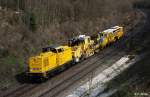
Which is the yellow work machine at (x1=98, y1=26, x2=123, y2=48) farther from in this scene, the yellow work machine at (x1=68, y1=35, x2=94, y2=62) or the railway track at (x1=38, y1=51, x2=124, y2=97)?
the railway track at (x1=38, y1=51, x2=124, y2=97)

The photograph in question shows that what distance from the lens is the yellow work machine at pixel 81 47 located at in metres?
Answer: 43.0

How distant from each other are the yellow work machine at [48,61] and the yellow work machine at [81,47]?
286 cm

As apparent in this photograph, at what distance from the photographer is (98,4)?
251 ft

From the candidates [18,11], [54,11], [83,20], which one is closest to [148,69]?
[18,11]

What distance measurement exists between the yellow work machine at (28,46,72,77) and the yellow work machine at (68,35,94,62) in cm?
286

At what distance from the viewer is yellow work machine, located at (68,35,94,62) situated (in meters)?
43.0

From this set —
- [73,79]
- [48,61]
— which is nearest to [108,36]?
[73,79]

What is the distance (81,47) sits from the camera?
44.7 metres

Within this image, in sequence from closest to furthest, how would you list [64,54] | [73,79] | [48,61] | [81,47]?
[48,61]
[73,79]
[64,54]
[81,47]

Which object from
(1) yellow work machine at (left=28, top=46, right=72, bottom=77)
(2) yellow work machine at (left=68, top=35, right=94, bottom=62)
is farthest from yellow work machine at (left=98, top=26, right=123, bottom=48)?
(1) yellow work machine at (left=28, top=46, right=72, bottom=77)

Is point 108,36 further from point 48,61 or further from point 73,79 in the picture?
point 48,61

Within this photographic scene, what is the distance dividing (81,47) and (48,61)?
8874mm

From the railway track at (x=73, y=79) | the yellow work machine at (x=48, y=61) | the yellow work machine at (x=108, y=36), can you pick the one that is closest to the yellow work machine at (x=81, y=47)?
the railway track at (x=73, y=79)

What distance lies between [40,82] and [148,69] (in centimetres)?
976
